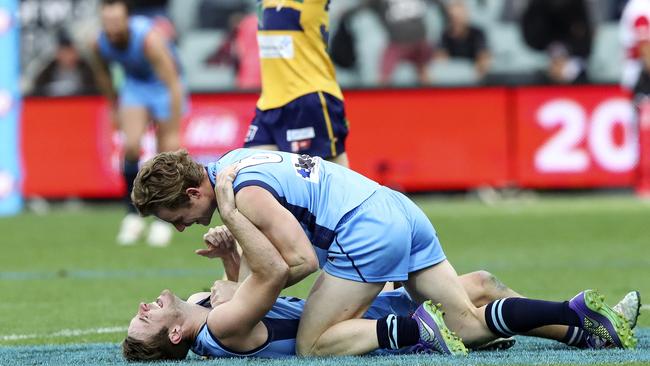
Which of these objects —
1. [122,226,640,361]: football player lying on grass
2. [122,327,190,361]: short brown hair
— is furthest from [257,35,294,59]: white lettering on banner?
[122,327,190,361]: short brown hair

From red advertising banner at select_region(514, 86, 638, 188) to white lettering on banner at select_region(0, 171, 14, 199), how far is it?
6502 mm

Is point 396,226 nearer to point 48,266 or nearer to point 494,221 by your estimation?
point 48,266

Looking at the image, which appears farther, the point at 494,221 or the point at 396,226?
the point at 494,221

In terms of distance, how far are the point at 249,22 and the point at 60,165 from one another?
129 inches

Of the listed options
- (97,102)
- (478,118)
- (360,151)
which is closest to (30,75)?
(97,102)

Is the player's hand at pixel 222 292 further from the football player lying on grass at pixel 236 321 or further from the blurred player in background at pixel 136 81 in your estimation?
the blurred player in background at pixel 136 81

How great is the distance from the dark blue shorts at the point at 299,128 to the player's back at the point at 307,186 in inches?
109

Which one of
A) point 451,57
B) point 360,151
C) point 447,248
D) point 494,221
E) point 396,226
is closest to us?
point 396,226

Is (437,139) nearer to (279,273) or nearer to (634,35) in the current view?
(634,35)

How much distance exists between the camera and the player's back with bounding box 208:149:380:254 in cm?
668

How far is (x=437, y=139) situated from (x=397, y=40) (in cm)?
320

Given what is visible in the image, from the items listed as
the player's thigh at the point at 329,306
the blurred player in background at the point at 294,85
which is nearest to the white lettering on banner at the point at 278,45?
the blurred player in background at the point at 294,85

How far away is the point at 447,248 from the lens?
13422 millimetres

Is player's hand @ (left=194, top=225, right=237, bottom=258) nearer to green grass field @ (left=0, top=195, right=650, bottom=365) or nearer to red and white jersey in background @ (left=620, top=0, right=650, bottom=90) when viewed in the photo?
green grass field @ (left=0, top=195, right=650, bottom=365)
